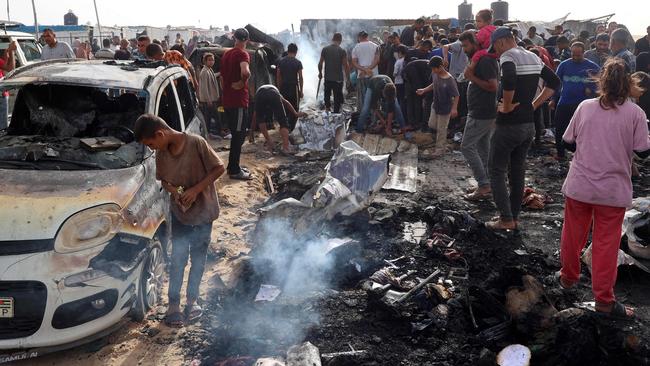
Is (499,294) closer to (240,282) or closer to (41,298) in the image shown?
(240,282)

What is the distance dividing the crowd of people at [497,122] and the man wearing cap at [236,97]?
0.06 ft

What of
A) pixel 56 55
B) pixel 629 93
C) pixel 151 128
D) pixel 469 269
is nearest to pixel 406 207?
pixel 469 269

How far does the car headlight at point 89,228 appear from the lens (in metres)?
3.57

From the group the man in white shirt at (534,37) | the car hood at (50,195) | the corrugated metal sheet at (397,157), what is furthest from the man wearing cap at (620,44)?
the car hood at (50,195)

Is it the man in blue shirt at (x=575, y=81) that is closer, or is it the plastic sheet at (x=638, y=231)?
the plastic sheet at (x=638, y=231)

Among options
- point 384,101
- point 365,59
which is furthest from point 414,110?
point 365,59

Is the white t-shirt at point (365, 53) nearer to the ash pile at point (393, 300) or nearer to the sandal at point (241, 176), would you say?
the sandal at point (241, 176)

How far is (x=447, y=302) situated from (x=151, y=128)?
110 inches

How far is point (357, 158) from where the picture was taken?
6785mm

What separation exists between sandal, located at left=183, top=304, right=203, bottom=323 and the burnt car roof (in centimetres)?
215

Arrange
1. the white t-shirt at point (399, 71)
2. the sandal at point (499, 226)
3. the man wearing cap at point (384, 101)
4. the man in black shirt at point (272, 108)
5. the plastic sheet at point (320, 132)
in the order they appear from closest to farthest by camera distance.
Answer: the sandal at point (499, 226) → the man in black shirt at point (272, 108) → the plastic sheet at point (320, 132) → the man wearing cap at point (384, 101) → the white t-shirt at point (399, 71)

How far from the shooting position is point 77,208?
368cm

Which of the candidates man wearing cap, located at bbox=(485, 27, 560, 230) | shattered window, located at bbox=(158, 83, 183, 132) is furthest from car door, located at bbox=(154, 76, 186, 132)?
man wearing cap, located at bbox=(485, 27, 560, 230)

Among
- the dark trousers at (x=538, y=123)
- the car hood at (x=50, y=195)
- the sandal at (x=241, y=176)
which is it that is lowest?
the sandal at (x=241, y=176)
